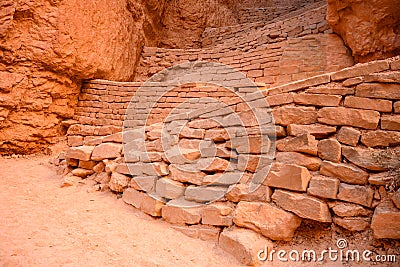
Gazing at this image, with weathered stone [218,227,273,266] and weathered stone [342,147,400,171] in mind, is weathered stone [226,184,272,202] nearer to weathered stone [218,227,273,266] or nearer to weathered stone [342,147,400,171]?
weathered stone [218,227,273,266]

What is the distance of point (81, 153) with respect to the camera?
11.3 ft

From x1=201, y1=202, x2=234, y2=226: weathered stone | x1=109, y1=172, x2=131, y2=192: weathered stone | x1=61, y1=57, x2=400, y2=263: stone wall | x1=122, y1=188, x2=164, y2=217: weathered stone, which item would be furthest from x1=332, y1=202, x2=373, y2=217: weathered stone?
x1=109, y1=172, x2=131, y2=192: weathered stone

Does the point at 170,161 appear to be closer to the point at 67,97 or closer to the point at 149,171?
the point at 149,171

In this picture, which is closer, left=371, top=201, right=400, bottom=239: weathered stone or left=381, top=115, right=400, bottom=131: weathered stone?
left=371, top=201, right=400, bottom=239: weathered stone

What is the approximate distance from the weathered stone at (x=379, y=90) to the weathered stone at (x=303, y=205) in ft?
3.04

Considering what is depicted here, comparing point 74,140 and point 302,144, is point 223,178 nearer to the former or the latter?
point 302,144

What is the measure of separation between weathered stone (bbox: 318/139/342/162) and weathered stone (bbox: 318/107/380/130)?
0.16 m

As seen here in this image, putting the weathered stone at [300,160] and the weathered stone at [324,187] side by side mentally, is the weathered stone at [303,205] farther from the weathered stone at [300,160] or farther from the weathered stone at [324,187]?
the weathered stone at [300,160]

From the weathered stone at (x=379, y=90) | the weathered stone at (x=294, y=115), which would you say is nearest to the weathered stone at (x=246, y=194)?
the weathered stone at (x=294, y=115)

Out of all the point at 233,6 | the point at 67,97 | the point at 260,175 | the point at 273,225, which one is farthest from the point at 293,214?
the point at 233,6

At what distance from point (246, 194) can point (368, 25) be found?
417cm

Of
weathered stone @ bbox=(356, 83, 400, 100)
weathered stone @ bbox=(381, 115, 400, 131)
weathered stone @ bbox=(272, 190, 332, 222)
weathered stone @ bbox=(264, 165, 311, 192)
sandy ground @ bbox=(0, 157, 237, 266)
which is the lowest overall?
sandy ground @ bbox=(0, 157, 237, 266)

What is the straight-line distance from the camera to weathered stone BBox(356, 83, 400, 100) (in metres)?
1.96

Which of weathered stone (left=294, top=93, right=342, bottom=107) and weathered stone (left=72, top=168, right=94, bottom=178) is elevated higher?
weathered stone (left=294, top=93, right=342, bottom=107)
